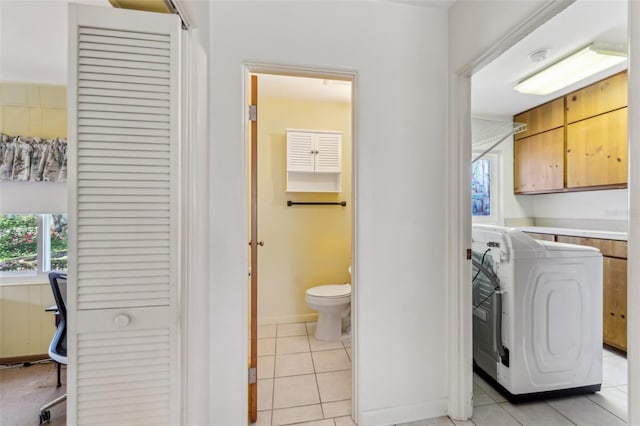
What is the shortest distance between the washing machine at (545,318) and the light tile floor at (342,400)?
9cm

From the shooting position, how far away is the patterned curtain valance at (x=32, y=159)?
124 centimetres

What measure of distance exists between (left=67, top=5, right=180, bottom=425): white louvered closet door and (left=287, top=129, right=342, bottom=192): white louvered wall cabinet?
1970mm

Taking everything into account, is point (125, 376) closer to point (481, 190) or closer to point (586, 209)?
point (481, 190)

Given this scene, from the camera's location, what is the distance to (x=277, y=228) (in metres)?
3.05

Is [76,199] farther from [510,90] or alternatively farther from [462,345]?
[510,90]

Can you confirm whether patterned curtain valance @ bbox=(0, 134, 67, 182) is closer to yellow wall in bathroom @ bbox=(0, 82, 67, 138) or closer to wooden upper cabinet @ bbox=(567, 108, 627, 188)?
yellow wall in bathroom @ bbox=(0, 82, 67, 138)

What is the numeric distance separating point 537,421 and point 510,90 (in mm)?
2953

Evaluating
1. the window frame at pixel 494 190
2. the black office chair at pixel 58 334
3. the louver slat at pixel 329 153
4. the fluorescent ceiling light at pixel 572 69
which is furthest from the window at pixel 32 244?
the window frame at pixel 494 190

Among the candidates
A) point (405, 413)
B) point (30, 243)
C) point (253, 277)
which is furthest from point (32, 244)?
point (405, 413)

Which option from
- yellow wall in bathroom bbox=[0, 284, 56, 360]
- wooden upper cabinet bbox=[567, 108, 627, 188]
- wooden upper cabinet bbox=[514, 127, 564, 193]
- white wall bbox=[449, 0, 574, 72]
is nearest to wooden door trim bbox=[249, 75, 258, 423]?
yellow wall in bathroom bbox=[0, 284, 56, 360]

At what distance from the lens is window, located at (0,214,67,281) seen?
3.21 ft


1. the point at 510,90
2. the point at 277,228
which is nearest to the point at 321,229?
the point at 277,228

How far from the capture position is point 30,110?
119 centimetres

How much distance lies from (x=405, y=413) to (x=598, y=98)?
343 centimetres
